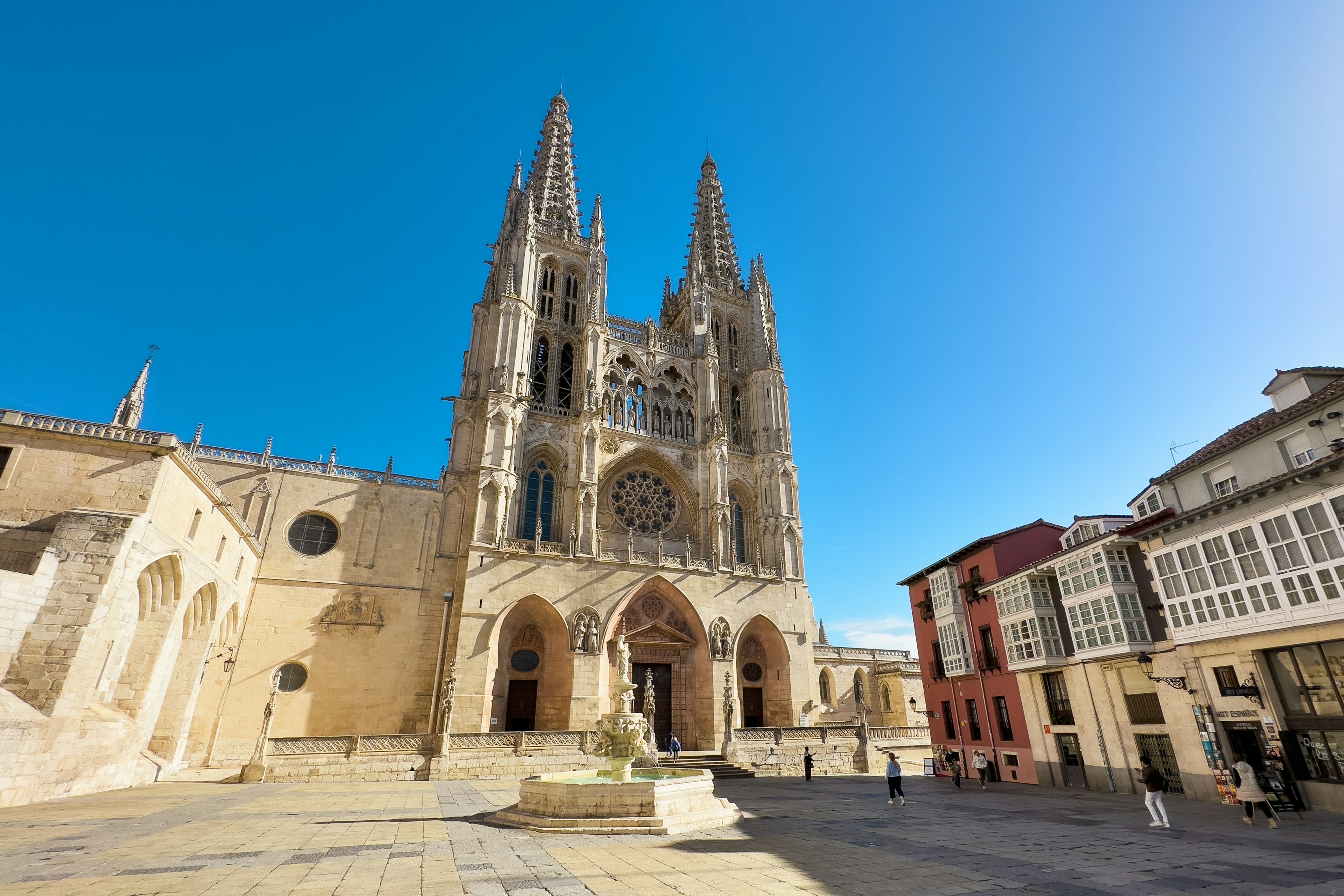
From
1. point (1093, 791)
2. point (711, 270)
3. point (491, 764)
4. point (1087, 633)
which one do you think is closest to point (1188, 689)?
point (1087, 633)

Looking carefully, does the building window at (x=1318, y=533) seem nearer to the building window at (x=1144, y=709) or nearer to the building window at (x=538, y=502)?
the building window at (x=1144, y=709)

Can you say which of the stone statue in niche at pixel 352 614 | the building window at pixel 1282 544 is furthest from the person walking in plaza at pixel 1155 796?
the stone statue in niche at pixel 352 614

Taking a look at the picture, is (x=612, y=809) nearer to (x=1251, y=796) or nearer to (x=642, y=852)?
(x=642, y=852)

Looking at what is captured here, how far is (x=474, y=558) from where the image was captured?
25.7m

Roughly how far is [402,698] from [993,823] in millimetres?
21194

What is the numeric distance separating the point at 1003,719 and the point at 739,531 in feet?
49.2

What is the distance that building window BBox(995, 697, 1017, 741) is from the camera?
21.9 meters

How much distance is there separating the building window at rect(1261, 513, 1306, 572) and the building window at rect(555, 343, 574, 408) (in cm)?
2654

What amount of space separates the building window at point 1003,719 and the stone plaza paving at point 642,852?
801cm

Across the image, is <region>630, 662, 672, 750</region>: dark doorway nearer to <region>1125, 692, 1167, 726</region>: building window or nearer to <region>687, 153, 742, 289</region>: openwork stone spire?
<region>1125, 692, 1167, 726</region>: building window

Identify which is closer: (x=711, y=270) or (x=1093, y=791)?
(x=1093, y=791)

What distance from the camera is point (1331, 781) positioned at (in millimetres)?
12508

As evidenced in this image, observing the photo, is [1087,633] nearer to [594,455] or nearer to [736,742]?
[736,742]

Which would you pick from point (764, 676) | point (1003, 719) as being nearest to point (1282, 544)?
point (1003, 719)
